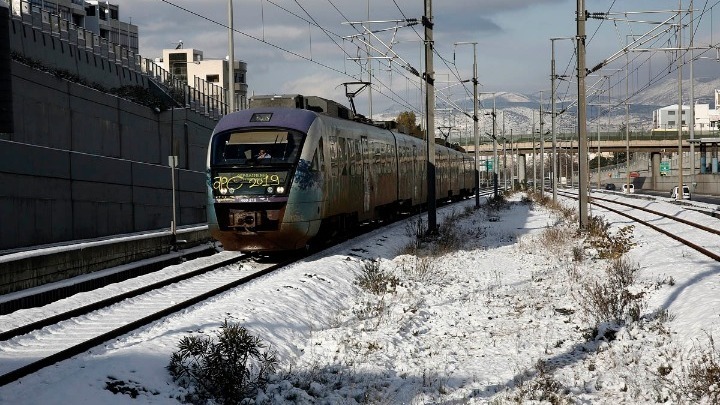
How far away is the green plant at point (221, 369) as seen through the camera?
8250 millimetres

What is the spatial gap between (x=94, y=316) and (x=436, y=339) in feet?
16.7

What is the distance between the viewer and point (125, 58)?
41406 mm

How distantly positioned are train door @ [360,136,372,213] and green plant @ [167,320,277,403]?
14529mm

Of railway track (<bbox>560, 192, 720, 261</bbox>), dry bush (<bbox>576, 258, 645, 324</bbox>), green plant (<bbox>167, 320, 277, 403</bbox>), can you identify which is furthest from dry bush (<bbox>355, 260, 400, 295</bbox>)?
railway track (<bbox>560, 192, 720, 261</bbox>)

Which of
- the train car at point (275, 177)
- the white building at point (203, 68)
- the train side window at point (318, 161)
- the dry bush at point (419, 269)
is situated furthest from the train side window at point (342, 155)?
the white building at point (203, 68)

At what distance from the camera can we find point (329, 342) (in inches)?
428

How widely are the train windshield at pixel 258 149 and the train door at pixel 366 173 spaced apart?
18.8 ft

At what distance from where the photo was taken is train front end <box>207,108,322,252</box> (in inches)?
683

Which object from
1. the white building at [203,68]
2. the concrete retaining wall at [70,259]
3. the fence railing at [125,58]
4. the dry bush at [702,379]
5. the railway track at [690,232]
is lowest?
the dry bush at [702,379]

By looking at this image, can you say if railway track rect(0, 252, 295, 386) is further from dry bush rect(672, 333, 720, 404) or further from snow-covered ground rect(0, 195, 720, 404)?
dry bush rect(672, 333, 720, 404)

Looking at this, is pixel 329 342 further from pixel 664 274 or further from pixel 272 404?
pixel 664 274

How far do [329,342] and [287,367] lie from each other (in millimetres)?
1230

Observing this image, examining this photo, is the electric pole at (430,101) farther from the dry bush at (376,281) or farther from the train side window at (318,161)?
the dry bush at (376,281)

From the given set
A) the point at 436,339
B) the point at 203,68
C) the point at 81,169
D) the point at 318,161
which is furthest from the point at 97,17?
the point at 436,339
